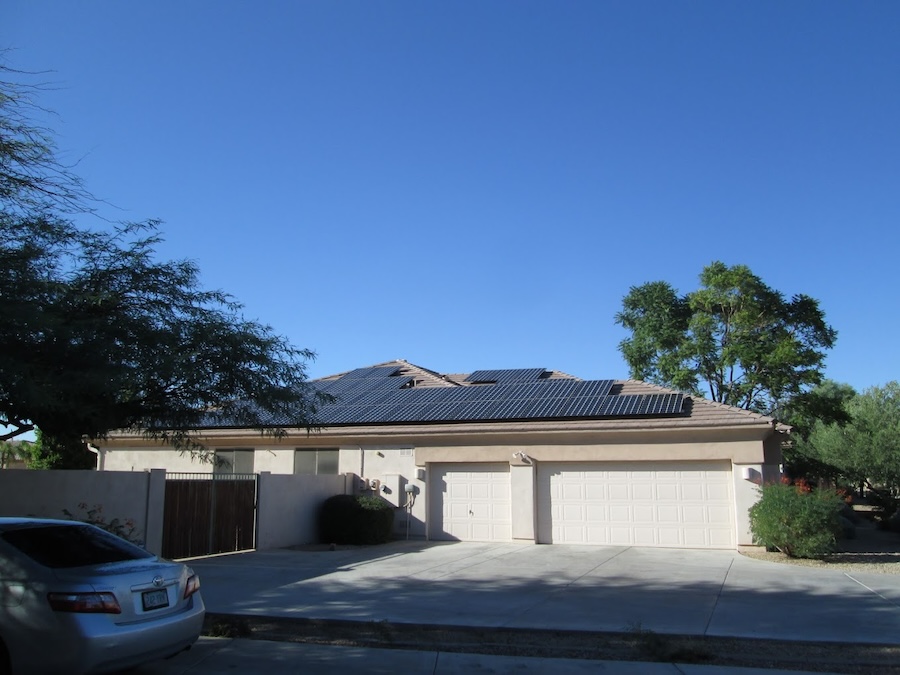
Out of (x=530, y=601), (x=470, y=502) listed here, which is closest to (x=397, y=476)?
(x=470, y=502)

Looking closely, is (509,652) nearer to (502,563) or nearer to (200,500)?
(502,563)

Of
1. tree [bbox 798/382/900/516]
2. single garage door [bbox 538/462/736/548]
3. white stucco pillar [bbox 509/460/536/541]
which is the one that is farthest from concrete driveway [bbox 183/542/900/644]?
tree [bbox 798/382/900/516]

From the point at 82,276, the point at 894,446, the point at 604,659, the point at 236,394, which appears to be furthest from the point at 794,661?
the point at 894,446

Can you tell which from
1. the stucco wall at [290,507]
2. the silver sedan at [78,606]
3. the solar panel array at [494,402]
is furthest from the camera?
the solar panel array at [494,402]

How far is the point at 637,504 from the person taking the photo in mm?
18812

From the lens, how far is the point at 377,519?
64.4 ft

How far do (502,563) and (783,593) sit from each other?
18.7 feet

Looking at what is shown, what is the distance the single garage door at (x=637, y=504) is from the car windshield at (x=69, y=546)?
13.8 metres

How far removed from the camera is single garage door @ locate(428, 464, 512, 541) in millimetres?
20156

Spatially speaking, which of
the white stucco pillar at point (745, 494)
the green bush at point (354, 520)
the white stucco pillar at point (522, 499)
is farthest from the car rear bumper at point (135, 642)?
the white stucco pillar at point (745, 494)

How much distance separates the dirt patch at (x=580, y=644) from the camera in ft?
24.8

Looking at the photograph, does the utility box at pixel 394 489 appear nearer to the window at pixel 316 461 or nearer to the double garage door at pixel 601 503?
the double garage door at pixel 601 503

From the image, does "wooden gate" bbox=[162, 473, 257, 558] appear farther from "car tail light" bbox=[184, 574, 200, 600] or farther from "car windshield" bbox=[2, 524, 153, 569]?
"car tail light" bbox=[184, 574, 200, 600]

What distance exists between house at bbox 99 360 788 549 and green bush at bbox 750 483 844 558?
159cm
